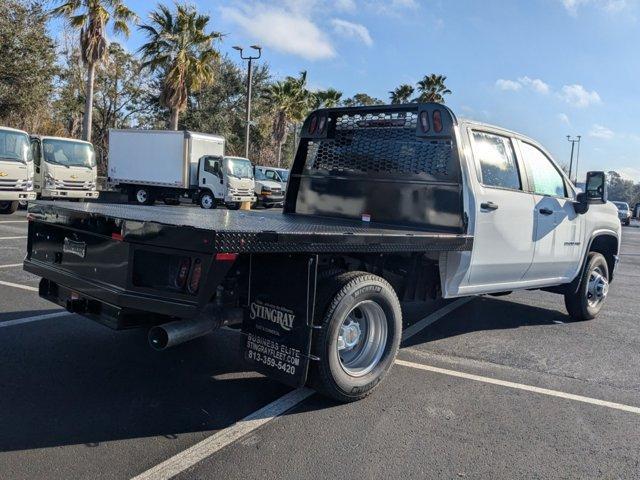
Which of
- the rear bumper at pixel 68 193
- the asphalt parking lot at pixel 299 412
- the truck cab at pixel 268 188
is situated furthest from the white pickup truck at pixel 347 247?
the truck cab at pixel 268 188

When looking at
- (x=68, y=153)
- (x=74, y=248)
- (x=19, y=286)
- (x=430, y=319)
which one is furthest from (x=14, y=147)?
(x=430, y=319)

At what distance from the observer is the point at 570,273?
257 inches

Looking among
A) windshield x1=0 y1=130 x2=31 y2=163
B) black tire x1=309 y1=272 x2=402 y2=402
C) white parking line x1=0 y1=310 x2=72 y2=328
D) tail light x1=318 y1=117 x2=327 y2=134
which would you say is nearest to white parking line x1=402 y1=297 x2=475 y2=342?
black tire x1=309 y1=272 x2=402 y2=402

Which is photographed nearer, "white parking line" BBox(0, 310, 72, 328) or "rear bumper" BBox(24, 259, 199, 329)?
"rear bumper" BBox(24, 259, 199, 329)

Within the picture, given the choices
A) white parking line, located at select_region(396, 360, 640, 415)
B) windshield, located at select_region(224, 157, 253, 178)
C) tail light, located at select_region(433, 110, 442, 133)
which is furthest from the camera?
windshield, located at select_region(224, 157, 253, 178)

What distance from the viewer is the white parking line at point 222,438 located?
2.98 m

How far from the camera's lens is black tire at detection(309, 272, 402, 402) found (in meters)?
3.70

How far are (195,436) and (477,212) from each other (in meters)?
2.95

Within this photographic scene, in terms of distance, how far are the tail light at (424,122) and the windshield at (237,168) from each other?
18671 mm

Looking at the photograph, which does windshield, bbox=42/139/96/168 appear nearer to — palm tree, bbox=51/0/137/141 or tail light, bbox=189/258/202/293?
palm tree, bbox=51/0/137/141

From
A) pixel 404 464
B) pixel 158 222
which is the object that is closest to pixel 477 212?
pixel 404 464

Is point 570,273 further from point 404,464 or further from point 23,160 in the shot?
point 23,160

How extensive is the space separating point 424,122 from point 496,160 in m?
0.89

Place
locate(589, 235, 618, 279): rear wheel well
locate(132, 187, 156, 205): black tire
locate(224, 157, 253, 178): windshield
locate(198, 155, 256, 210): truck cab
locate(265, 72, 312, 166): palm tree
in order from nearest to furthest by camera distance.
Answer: locate(589, 235, 618, 279): rear wheel well < locate(198, 155, 256, 210): truck cab < locate(224, 157, 253, 178): windshield < locate(132, 187, 156, 205): black tire < locate(265, 72, 312, 166): palm tree
